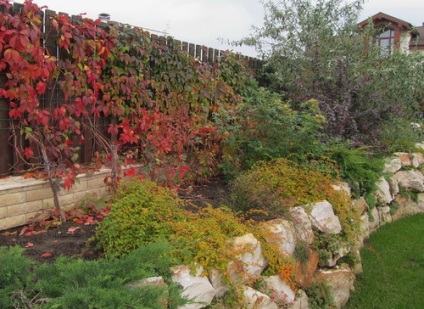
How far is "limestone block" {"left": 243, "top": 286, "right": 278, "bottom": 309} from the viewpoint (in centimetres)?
328

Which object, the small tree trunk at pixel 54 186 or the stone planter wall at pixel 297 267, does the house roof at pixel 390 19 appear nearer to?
the stone planter wall at pixel 297 267

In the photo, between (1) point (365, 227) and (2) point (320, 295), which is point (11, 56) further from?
(1) point (365, 227)

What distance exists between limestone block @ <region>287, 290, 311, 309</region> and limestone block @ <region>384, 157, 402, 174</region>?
3.67 m

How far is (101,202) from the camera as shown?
14.5ft

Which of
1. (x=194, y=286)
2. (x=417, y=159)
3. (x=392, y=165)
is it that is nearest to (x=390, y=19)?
(x=417, y=159)

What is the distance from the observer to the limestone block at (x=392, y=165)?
713cm

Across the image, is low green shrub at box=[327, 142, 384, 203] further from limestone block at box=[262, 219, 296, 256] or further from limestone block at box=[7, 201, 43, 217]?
limestone block at box=[7, 201, 43, 217]

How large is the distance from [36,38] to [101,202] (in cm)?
163

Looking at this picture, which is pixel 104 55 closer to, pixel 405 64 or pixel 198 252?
pixel 198 252

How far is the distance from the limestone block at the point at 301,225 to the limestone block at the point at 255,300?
88 cm

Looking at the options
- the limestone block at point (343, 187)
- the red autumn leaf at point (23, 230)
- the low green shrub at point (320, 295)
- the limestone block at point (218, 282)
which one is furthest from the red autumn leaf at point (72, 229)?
the limestone block at point (343, 187)

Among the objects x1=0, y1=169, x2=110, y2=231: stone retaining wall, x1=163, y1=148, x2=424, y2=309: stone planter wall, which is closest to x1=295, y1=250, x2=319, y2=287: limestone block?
x1=163, y1=148, x2=424, y2=309: stone planter wall

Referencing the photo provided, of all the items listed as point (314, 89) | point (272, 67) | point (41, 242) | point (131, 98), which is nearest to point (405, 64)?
point (314, 89)

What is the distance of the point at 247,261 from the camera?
3.46 metres
